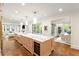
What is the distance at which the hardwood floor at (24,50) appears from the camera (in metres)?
1.93

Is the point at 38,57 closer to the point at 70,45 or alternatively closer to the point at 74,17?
the point at 70,45

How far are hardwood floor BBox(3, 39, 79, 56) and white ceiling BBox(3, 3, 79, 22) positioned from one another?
57 centimetres

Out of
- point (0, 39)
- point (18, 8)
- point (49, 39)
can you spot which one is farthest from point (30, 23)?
point (0, 39)

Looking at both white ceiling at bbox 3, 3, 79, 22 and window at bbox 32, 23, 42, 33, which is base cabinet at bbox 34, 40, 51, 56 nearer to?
window at bbox 32, 23, 42, 33

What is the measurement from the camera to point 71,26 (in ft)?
6.50

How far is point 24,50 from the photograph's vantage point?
2.01 meters

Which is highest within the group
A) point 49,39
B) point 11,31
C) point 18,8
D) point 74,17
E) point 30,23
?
point 18,8

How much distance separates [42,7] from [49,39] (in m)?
0.72

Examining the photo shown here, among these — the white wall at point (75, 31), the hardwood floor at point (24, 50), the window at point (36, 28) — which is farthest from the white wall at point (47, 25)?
the white wall at point (75, 31)

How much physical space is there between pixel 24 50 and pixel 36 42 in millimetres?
335

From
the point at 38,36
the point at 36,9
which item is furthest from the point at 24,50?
the point at 36,9

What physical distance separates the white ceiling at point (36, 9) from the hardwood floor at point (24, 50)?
1.86 ft

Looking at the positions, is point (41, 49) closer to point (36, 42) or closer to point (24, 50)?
point (36, 42)

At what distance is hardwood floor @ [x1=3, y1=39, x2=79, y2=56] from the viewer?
1926mm
